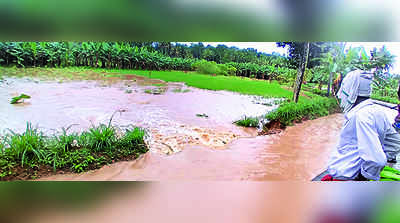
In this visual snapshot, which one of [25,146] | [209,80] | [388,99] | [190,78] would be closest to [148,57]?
[190,78]

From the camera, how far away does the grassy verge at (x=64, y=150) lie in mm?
1700

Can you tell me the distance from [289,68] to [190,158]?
3.87 feet

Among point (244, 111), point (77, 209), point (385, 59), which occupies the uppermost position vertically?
point (385, 59)

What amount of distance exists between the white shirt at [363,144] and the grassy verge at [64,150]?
150 cm

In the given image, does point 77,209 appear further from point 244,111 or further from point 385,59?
point 385,59

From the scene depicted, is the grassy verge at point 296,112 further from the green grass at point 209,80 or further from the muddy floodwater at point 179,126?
the green grass at point 209,80

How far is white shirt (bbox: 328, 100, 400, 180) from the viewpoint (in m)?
1.36

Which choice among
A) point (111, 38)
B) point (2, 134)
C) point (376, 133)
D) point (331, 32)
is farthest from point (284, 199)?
point (2, 134)

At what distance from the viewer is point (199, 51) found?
6.16ft

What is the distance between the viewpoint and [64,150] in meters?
1.76

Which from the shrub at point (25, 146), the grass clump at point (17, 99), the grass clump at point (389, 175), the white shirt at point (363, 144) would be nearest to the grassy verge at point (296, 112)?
the white shirt at point (363, 144)

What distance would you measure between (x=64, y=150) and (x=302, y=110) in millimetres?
2056

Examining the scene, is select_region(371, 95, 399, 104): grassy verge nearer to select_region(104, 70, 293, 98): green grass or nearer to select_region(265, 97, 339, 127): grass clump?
select_region(265, 97, 339, 127): grass clump

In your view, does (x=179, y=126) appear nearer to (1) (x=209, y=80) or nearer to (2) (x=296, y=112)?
(1) (x=209, y=80)
